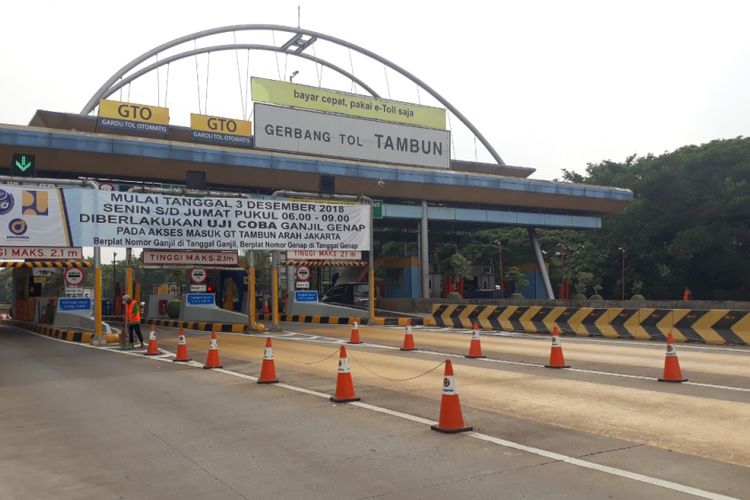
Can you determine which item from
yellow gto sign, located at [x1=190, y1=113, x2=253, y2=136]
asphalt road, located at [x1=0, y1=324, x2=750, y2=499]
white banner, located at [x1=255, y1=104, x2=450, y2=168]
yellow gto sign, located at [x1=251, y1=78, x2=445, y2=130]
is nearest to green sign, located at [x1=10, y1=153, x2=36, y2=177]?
asphalt road, located at [x1=0, y1=324, x2=750, y2=499]

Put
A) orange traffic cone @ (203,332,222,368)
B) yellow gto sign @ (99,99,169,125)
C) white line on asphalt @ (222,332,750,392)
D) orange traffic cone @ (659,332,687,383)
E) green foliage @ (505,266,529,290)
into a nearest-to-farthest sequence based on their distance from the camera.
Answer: white line on asphalt @ (222,332,750,392) < orange traffic cone @ (659,332,687,383) < orange traffic cone @ (203,332,222,368) < yellow gto sign @ (99,99,169,125) < green foliage @ (505,266,529,290)

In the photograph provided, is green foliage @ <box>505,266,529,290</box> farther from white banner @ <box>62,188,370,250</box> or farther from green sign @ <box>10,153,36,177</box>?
green sign @ <box>10,153,36,177</box>

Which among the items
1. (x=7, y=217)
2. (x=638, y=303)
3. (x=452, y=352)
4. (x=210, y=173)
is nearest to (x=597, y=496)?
(x=452, y=352)

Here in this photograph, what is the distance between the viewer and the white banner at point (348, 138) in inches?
1537

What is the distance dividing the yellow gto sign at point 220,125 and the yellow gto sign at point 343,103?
1879 mm

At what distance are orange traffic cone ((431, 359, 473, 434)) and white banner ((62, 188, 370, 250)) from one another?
1706cm

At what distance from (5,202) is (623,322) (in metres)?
19.1

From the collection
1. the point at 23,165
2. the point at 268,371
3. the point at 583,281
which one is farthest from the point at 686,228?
the point at 268,371

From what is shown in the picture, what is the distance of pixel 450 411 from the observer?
7531mm

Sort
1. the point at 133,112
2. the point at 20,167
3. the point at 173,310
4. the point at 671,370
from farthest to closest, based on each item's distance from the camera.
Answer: the point at 133,112 → the point at 173,310 → the point at 20,167 → the point at 671,370

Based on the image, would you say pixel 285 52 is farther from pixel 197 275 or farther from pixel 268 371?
pixel 268 371

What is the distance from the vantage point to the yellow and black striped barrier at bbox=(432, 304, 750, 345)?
56.7ft

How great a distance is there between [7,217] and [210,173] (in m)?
16.3

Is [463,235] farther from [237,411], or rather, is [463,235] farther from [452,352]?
[237,411]
